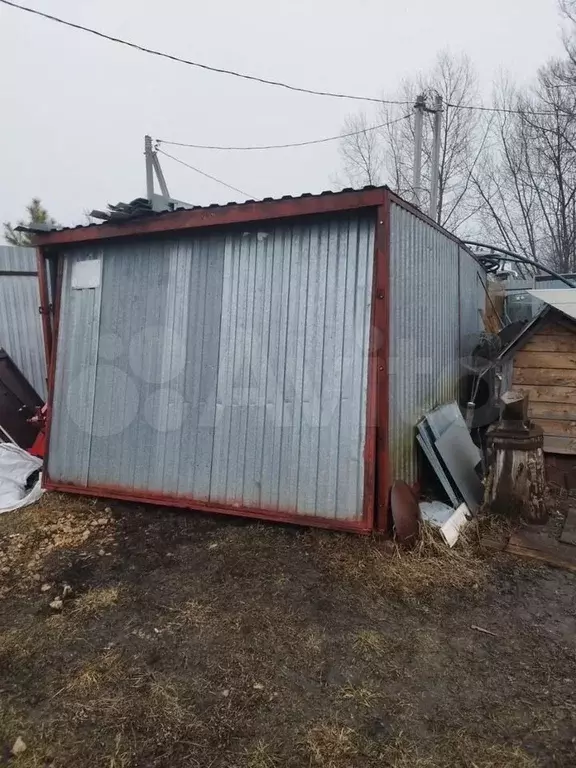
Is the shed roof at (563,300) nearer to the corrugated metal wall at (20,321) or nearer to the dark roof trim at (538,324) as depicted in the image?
the dark roof trim at (538,324)

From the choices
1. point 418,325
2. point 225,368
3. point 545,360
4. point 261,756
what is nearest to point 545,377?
point 545,360

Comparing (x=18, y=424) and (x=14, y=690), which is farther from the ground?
(x=18, y=424)

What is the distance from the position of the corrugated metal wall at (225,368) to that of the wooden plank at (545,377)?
2.45 m

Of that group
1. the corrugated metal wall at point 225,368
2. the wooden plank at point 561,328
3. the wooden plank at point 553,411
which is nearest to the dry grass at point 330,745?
the corrugated metal wall at point 225,368

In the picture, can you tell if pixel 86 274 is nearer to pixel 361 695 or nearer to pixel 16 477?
pixel 16 477

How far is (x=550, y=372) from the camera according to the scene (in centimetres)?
526

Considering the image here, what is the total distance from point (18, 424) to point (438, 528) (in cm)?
574

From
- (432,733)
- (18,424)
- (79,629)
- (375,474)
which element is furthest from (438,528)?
(18,424)

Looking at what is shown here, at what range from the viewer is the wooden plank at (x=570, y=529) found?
3840 mm

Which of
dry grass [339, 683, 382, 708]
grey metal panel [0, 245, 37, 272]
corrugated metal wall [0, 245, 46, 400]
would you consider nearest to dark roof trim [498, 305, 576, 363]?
dry grass [339, 683, 382, 708]

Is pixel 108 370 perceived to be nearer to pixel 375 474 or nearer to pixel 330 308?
pixel 330 308

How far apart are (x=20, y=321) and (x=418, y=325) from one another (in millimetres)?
6816

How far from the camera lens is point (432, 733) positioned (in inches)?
84.0

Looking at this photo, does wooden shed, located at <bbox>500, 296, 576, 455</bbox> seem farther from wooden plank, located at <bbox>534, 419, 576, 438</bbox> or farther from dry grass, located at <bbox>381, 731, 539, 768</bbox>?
dry grass, located at <bbox>381, 731, 539, 768</bbox>
